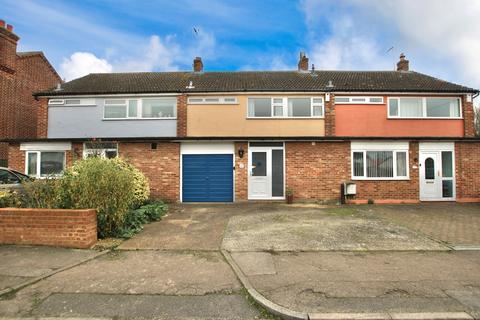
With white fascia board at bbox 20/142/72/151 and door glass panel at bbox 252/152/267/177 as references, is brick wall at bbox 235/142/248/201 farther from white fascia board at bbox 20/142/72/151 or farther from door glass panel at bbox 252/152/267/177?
white fascia board at bbox 20/142/72/151

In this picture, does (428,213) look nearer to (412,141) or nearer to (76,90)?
(412,141)

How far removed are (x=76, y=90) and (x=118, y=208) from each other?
36.5 feet

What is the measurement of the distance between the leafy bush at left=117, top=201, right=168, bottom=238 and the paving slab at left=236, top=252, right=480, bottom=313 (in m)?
3.57

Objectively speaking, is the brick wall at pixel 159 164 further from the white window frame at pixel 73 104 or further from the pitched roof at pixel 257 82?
the white window frame at pixel 73 104

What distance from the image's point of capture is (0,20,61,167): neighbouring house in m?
15.4

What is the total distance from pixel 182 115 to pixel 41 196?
845 centimetres

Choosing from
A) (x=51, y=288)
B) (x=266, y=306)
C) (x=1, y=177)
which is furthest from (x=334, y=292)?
(x=1, y=177)

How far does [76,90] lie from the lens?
1491 cm

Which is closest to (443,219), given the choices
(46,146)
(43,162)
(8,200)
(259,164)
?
(259,164)

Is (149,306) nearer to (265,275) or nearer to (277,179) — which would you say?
(265,275)

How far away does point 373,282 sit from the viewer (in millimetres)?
4148

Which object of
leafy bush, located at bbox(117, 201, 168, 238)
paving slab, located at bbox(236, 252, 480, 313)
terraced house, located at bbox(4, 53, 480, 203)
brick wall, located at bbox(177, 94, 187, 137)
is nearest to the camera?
paving slab, located at bbox(236, 252, 480, 313)

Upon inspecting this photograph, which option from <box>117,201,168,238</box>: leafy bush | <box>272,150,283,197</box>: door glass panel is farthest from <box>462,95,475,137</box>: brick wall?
<box>117,201,168,238</box>: leafy bush

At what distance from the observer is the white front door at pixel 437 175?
40.4ft
